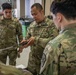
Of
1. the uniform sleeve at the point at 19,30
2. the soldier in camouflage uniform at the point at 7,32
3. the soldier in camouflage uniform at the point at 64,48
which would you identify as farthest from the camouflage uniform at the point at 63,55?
the uniform sleeve at the point at 19,30

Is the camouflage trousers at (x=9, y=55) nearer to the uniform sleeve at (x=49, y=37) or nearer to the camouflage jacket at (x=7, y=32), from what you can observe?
the camouflage jacket at (x=7, y=32)

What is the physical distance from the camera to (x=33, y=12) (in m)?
2.92

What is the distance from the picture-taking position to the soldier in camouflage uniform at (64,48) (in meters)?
1.38

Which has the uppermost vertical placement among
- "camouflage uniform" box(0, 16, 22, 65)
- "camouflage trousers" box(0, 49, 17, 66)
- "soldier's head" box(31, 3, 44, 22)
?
"soldier's head" box(31, 3, 44, 22)

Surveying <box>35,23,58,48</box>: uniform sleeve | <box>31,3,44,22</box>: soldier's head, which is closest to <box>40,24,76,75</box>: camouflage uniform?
<box>35,23,58,48</box>: uniform sleeve

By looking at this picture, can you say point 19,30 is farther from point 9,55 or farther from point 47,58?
point 47,58

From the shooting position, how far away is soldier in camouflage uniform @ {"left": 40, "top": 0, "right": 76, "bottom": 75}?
1.38m

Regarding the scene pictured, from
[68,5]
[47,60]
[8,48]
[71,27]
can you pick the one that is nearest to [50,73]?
[47,60]

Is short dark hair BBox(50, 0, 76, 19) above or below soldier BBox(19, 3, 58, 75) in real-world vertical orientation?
above

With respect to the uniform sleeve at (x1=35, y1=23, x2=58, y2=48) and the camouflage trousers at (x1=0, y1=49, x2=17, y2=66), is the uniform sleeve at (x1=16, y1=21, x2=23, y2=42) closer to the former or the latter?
the camouflage trousers at (x1=0, y1=49, x2=17, y2=66)

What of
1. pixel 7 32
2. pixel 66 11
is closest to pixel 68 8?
pixel 66 11

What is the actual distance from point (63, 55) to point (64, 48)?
0.17ft

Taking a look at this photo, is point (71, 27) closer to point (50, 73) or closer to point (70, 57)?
point (70, 57)

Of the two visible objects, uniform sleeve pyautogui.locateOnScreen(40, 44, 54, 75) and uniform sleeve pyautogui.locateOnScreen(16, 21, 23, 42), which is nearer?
uniform sleeve pyautogui.locateOnScreen(40, 44, 54, 75)
